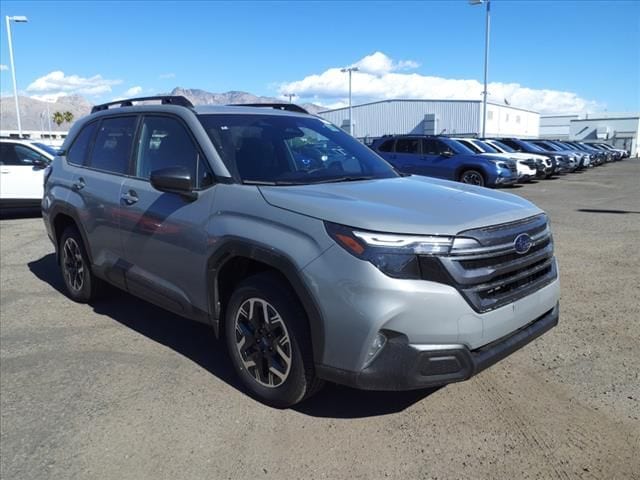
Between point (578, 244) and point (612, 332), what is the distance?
12.7 feet

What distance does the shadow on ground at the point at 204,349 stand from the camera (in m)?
3.38

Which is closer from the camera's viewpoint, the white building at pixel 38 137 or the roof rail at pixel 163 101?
the roof rail at pixel 163 101

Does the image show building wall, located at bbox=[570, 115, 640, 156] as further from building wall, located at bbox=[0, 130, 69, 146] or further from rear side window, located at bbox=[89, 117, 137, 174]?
rear side window, located at bbox=[89, 117, 137, 174]

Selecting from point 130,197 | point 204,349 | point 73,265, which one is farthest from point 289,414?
point 73,265

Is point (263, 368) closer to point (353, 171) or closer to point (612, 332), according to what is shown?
point (353, 171)

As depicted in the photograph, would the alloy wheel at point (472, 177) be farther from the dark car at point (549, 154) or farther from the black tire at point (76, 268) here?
the black tire at point (76, 268)

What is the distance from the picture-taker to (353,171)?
13.4 ft

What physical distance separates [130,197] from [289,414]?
213 cm

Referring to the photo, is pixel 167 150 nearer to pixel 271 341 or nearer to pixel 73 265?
pixel 271 341

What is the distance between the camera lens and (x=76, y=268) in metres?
5.43

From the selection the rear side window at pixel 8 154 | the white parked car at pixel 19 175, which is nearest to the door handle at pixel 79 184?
the white parked car at pixel 19 175

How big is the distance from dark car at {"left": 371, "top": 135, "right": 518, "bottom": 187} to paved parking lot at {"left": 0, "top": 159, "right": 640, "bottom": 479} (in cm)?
1172

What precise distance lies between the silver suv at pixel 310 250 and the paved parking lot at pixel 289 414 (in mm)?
347

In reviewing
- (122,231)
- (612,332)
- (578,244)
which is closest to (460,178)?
(578,244)
